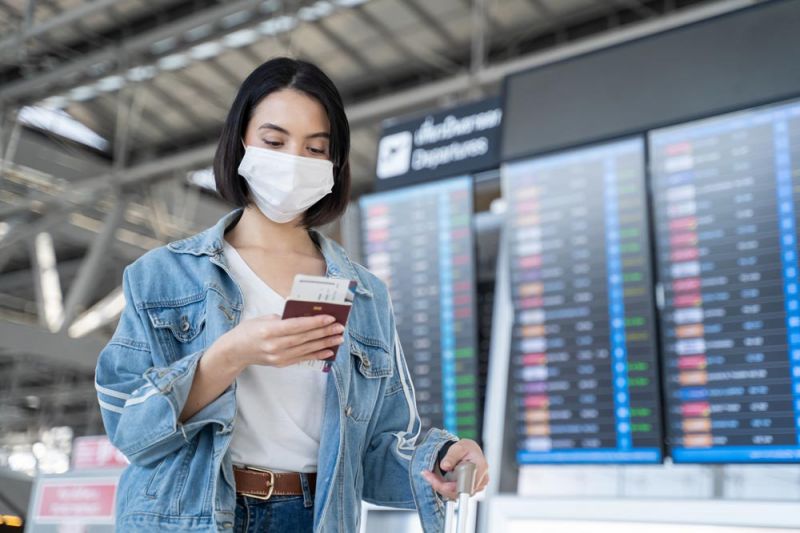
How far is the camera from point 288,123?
1838mm

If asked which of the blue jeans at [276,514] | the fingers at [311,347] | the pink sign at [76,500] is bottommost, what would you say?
the pink sign at [76,500]

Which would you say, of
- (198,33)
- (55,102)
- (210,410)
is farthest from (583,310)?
(55,102)

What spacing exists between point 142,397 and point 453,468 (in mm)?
574

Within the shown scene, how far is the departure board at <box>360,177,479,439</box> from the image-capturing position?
4.75 m

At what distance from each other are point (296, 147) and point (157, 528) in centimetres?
72

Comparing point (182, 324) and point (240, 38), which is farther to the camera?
point (240, 38)

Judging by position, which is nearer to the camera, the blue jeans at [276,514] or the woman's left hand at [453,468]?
the blue jeans at [276,514]

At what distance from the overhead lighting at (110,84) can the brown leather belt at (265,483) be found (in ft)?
39.8

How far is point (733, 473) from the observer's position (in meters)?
3.99

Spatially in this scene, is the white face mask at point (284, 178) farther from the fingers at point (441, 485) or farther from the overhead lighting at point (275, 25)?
the overhead lighting at point (275, 25)

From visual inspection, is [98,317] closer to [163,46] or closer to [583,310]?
[163,46]

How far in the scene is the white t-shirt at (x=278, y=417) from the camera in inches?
66.6

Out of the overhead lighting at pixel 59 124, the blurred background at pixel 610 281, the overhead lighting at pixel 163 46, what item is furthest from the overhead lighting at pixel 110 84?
the blurred background at pixel 610 281

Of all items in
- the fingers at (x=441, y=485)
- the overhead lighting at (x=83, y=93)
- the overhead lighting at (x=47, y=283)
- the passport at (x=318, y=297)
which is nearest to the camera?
the passport at (x=318, y=297)
